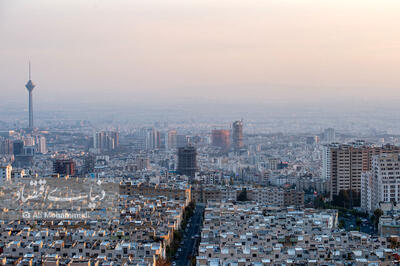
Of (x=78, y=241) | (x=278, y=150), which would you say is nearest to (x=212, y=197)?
(x=78, y=241)

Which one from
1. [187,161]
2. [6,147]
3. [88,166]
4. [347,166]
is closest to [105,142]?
[6,147]

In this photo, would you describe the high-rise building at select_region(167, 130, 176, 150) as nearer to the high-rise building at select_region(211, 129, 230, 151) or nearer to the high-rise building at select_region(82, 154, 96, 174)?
the high-rise building at select_region(211, 129, 230, 151)

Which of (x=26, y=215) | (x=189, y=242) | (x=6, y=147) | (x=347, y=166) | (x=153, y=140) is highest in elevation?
(x=347, y=166)

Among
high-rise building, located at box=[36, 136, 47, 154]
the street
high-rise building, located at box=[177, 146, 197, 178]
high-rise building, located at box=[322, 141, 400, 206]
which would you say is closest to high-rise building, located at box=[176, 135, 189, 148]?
high-rise building, located at box=[36, 136, 47, 154]

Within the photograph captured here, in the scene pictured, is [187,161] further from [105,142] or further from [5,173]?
[105,142]

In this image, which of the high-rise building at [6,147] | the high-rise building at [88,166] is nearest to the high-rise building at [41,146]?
the high-rise building at [6,147]

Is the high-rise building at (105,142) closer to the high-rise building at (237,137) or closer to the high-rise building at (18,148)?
the high-rise building at (18,148)

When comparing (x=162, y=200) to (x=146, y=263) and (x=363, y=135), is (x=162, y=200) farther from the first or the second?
(x=363, y=135)
